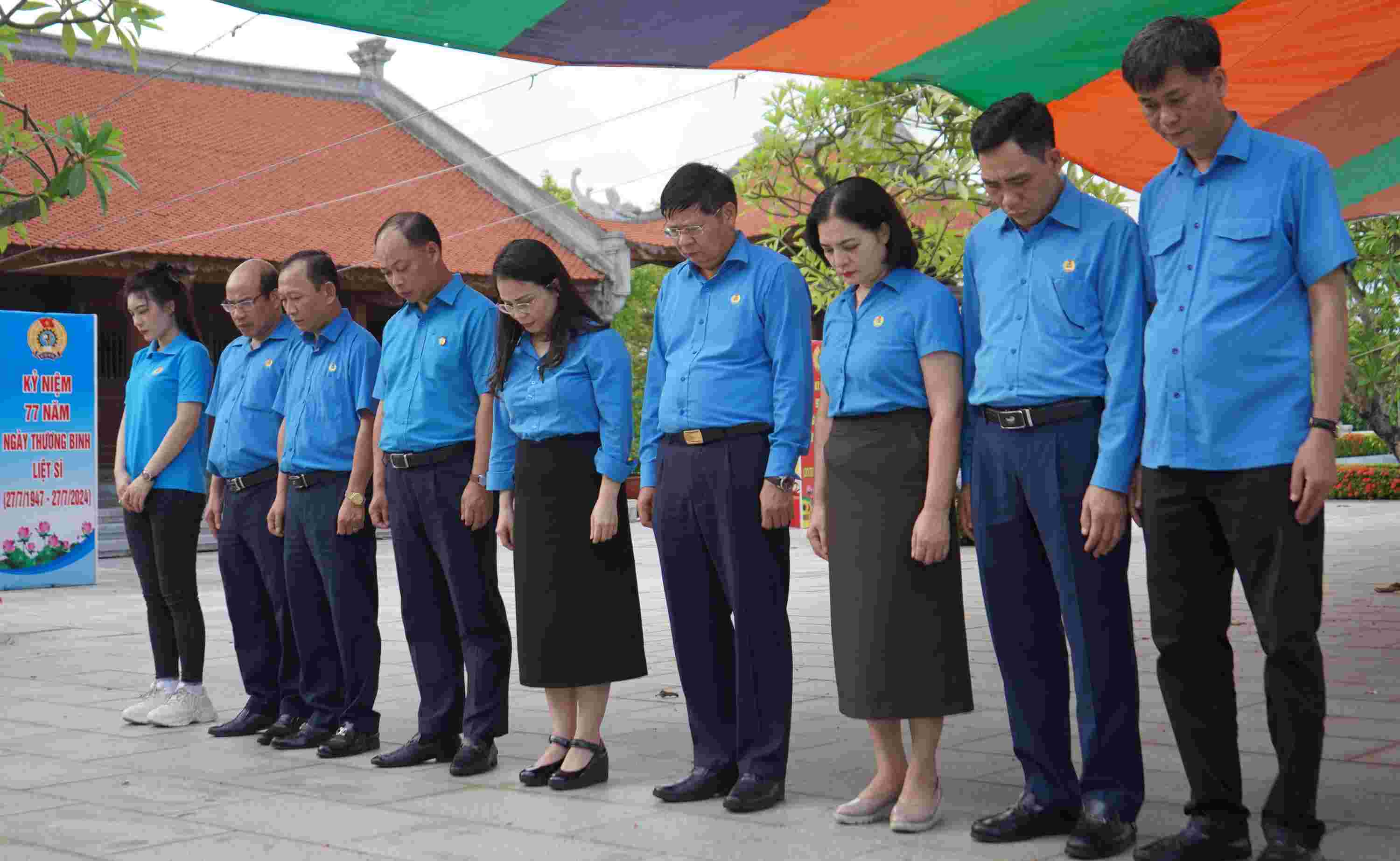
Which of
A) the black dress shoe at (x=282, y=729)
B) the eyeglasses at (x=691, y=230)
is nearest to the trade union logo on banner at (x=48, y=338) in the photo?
the black dress shoe at (x=282, y=729)

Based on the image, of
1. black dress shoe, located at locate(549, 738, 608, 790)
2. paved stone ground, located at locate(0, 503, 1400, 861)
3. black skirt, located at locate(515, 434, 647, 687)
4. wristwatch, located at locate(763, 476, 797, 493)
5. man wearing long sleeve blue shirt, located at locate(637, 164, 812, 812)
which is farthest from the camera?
black skirt, located at locate(515, 434, 647, 687)

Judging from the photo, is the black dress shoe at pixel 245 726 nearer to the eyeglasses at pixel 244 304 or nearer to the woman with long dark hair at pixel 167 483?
the woman with long dark hair at pixel 167 483


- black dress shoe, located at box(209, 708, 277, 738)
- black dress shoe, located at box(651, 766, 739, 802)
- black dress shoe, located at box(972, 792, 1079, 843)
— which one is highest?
black dress shoe, located at box(972, 792, 1079, 843)

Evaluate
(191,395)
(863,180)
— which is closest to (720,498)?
(863,180)

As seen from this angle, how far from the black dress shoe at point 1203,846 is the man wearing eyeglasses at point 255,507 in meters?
3.32

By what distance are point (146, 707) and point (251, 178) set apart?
14.9 meters

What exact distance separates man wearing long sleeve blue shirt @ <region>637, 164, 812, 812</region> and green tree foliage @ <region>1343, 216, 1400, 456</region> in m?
7.20

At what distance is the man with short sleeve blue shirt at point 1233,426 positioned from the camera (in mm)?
3225

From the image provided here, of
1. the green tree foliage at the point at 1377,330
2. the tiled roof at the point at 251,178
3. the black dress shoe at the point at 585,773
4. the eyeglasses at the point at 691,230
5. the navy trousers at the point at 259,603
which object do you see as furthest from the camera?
the tiled roof at the point at 251,178

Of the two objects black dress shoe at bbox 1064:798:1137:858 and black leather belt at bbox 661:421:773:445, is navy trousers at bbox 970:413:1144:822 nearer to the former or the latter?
black dress shoe at bbox 1064:798:1137:858

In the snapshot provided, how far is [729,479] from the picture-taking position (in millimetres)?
4219

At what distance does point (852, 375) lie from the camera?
3.95 meters

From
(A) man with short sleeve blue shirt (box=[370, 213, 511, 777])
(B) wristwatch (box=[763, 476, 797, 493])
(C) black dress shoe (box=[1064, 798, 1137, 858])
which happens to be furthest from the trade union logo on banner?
(C) black dress shoe (box=[1064, 798, 1137, 858])

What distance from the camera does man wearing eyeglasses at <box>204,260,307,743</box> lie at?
18.5 feet
